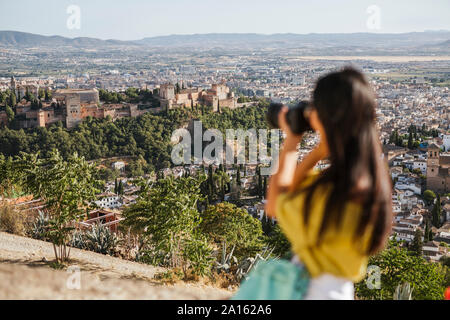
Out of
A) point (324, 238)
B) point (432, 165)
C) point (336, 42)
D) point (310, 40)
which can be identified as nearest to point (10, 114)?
point (432, 165)

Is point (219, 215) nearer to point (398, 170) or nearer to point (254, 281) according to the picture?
point (254, 281)

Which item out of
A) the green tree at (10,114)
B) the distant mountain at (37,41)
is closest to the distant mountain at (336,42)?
the distant mountain at (37,41)

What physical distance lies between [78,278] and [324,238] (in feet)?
6.75

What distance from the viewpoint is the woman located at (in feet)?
3.08

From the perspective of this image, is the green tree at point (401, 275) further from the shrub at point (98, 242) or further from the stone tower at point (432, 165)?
the stone tower at point (432, 165)

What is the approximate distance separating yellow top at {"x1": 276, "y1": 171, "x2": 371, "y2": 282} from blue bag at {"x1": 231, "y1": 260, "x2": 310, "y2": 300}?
34 mm

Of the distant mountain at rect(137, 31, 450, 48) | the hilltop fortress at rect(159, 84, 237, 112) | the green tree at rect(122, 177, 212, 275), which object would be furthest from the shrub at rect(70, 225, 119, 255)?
the distant mountain at rect(137, 31, 450, 48)

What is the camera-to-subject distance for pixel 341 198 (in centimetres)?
95

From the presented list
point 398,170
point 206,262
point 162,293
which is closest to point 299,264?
point 162,293

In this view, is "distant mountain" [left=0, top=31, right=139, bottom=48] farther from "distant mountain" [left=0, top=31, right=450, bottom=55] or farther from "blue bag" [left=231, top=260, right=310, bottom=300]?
"blue bag" [left=231, top=260, right=310, bottom=300]

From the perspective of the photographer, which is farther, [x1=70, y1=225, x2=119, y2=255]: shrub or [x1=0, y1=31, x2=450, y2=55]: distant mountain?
[x1=0, y1=31, x2=450, y2=55]: distant mountain

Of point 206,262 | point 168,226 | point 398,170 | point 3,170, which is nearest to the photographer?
point 206,262

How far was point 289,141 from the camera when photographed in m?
1.09
